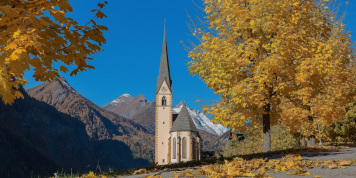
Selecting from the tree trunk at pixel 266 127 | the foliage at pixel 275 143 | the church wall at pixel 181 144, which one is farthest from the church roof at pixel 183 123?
the tree trunk at pixel 266 127

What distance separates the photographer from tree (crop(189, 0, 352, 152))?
11.0m

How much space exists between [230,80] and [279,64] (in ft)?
6.28

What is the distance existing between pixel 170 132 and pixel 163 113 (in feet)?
15.7

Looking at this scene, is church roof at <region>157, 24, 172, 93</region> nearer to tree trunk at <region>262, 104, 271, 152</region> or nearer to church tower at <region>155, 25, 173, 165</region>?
church tower at <region>155, 25, 173, 165</region>

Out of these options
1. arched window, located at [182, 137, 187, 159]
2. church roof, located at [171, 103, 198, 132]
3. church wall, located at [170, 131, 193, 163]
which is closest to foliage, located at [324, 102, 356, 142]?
church wall, located at [170, 131, 193, 163]

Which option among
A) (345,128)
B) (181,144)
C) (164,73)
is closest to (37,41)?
(345,128)

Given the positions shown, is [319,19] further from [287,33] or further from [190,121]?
[190,121]

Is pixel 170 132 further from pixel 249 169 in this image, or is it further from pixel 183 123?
pixel 249 169

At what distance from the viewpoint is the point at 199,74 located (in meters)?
13.2

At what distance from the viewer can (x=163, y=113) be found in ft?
233

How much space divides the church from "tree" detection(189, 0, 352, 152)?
5482cm

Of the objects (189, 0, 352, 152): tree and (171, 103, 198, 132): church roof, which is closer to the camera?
(189, 0, 352, 152): tree

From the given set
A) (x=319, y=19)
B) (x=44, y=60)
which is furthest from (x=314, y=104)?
(x=44, y=60)

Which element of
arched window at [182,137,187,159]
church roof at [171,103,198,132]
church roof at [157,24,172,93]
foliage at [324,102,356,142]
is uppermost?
church roof at [157,24,172,93]
